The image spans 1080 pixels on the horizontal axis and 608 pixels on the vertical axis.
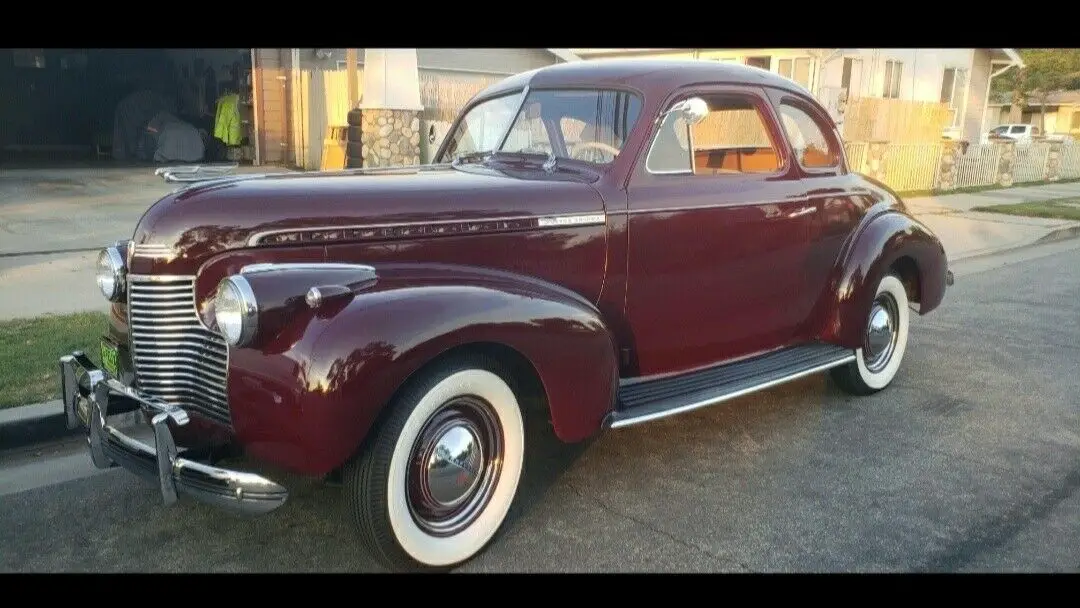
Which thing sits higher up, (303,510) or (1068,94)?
(1068,94)

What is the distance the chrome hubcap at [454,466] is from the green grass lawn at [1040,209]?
541 inches

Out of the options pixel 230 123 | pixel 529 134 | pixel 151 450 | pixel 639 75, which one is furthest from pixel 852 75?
pixel 151 450

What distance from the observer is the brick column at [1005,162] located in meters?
20.1

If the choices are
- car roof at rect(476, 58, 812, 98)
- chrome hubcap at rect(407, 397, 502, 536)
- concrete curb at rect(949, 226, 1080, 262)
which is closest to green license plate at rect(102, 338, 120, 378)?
chrome hubcap at rect(407, 397, 502, 536)

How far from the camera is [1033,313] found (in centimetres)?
743

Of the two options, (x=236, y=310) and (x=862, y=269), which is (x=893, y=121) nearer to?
(x=862, y=269)

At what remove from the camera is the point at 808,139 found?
5.02 metres

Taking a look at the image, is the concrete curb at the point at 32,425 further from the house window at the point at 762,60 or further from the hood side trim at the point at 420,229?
the house window at the point at 762,60

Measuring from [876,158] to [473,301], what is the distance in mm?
15400

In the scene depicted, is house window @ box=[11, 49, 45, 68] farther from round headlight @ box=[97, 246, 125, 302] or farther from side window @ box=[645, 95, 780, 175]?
round headlight @ box=[97, 246, 125, 302]

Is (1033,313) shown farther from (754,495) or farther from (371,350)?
(371,350)
